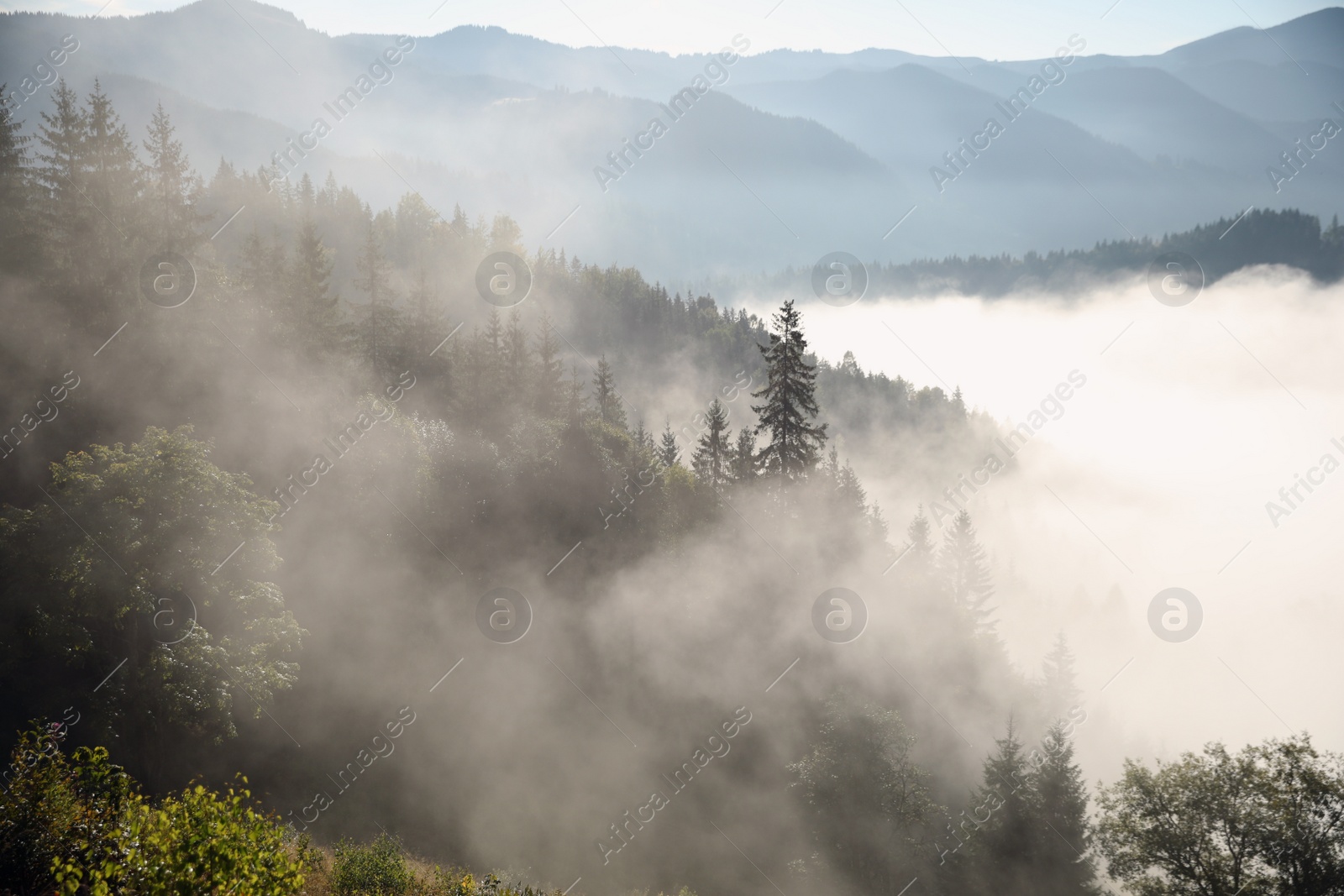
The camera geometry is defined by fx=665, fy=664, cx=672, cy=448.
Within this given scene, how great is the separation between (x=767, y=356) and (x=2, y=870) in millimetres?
36537

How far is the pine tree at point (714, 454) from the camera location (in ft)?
180

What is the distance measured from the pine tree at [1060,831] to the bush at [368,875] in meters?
31.2

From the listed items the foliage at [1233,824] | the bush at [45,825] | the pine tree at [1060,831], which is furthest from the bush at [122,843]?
the pine tree at [1060,831]

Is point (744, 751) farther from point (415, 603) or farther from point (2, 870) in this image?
point (2, 870)

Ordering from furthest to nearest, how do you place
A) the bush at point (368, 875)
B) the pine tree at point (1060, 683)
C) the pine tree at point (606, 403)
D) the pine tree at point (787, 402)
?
1. the pine tree at point (606, 403)
2. the pine tree at point (1060, 683)
3. the pine tree at point (787, 402)
4. the bush at point (368, 875)

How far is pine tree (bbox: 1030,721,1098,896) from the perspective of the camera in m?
33.6

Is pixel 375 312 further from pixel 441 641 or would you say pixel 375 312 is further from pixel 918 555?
pixel 918 555

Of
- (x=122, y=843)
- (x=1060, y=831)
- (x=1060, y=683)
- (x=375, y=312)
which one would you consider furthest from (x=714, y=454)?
(x=122, y=843)

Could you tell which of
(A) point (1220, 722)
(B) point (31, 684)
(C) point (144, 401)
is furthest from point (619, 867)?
(A) point (1220, 722)

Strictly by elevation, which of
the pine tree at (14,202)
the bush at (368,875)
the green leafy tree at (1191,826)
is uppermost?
the pine tree at (14,202)

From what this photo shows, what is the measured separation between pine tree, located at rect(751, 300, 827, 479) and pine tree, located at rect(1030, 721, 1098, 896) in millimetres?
20863

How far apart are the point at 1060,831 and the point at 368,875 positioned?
3342 centimetres

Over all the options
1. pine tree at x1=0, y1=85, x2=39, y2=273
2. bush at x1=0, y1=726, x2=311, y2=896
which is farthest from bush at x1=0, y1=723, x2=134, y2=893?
pine tree at x1=0, y1=85, x2=39, y2=273

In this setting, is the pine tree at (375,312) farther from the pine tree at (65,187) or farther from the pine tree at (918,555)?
the pine tree at (918,555)
